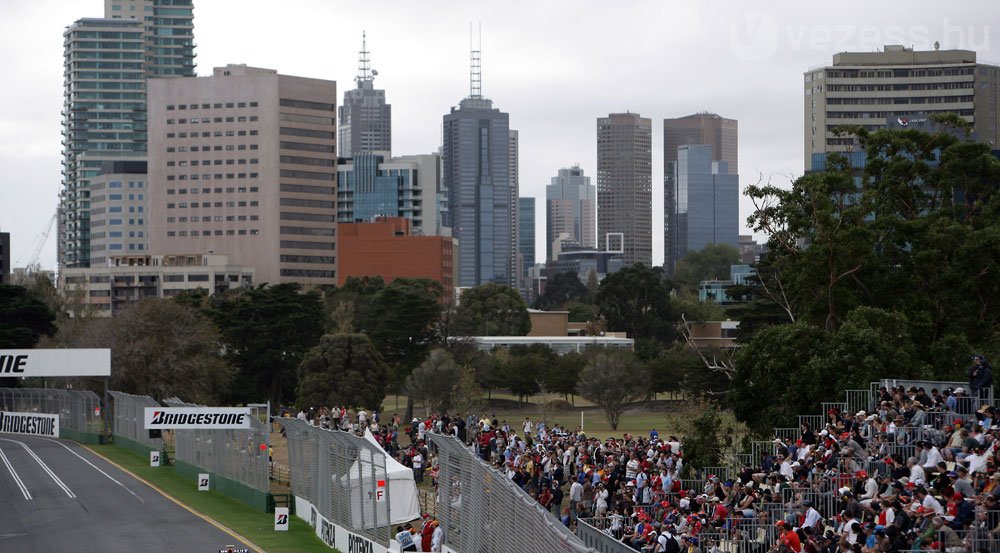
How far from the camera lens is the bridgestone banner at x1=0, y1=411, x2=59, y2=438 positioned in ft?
247

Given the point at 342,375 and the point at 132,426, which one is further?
the point at 342,375

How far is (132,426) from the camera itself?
65.3m

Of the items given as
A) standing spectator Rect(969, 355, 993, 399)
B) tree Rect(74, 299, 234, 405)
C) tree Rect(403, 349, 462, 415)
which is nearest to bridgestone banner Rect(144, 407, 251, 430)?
standing spectator Rect(969, 355, 993, 399)

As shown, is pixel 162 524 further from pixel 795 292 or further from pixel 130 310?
pixel 130 310

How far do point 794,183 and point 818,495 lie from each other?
28.8m

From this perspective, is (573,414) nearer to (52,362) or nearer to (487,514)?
(52,362)

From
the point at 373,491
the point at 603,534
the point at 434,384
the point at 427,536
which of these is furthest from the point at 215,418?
the point at 434,384

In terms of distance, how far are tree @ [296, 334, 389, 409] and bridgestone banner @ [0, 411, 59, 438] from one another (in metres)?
16.9

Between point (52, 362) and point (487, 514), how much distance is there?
4393cm

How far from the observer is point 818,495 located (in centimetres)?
2781

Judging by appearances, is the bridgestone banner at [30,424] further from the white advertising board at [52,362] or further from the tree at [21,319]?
the tree at [21,319]

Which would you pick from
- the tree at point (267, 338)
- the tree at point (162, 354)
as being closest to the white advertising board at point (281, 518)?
the tree at point (162, 354)

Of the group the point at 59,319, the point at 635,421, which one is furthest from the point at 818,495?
the point at 59,319

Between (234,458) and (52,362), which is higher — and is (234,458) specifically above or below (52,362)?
below
